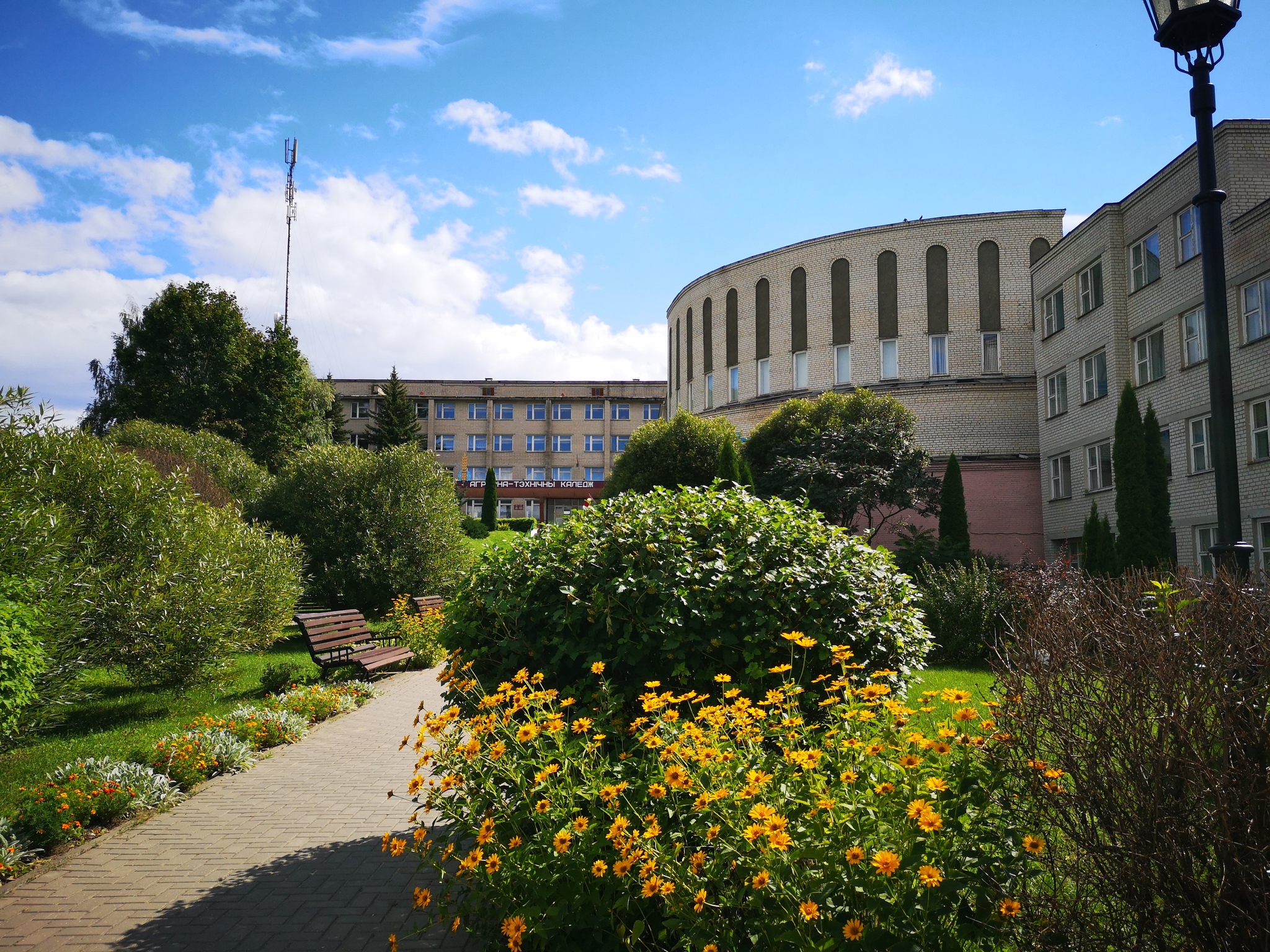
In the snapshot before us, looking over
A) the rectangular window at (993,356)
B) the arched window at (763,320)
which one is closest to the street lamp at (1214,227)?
the rectangular window at (993,356)

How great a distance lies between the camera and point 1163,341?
23.8 m

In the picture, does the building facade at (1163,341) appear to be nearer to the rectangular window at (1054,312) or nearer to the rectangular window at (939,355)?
the rectangular window at (1054,312)

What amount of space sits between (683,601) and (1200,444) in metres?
23.2

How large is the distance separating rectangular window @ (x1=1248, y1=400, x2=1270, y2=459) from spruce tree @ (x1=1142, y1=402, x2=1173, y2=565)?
230 cm

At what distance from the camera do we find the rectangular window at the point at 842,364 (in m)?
37.0

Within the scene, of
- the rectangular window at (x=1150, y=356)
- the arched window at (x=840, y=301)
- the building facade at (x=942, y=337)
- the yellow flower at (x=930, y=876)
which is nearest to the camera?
the yellow flower at (x=930, y=876)

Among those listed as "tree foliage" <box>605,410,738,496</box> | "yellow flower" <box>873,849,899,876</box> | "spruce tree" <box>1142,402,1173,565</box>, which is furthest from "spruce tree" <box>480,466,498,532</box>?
"yellow flower" <box>873,849,899,876</box>

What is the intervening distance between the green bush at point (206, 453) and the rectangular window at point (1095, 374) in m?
27.6

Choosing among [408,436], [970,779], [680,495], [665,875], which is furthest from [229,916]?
[408,436]

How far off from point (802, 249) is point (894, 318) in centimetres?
563

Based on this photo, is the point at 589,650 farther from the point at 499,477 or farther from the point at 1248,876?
the point at 499,477

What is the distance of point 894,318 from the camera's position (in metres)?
36.2

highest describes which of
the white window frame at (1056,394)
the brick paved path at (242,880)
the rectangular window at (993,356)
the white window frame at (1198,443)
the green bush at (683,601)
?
the rectangular window at (993,356)

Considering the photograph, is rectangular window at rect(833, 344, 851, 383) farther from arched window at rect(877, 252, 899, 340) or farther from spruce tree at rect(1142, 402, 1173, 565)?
spruce tree at rect(1142, 402, 1173, 565)
